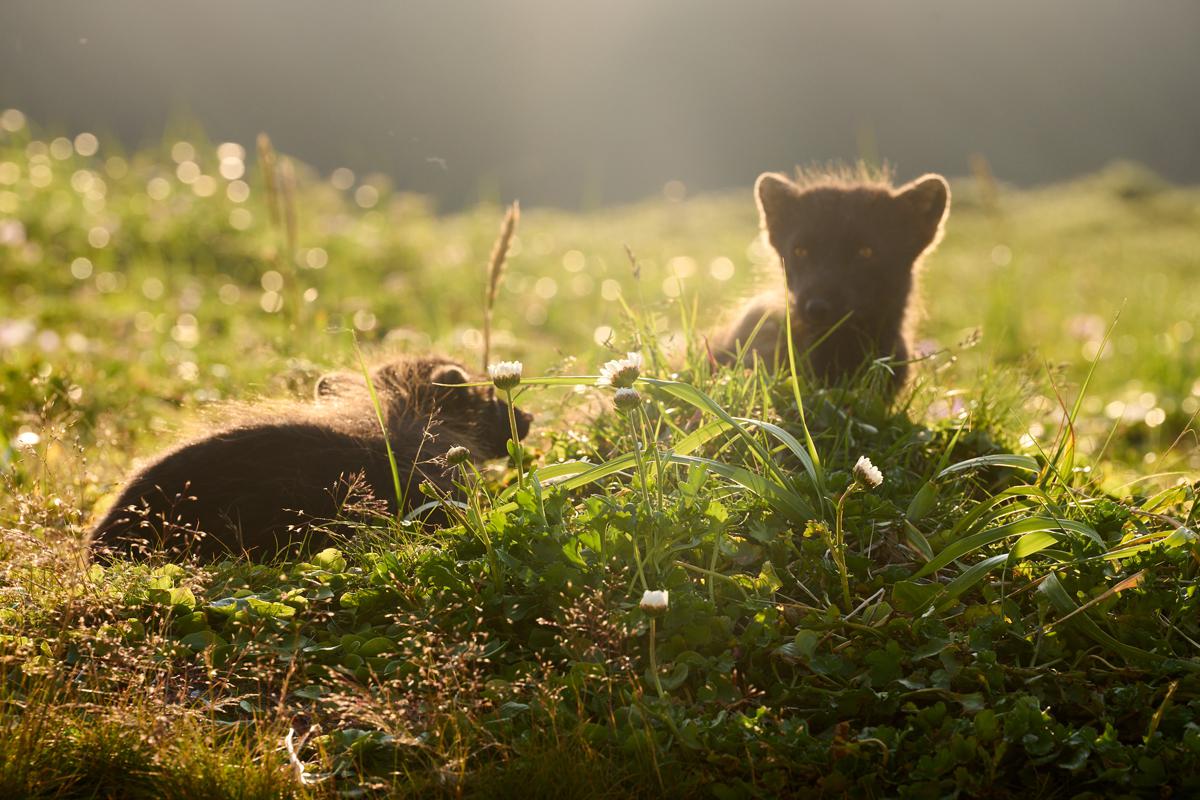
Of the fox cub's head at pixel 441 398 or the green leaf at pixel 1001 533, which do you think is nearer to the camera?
the green leaf at pixel 1001 533

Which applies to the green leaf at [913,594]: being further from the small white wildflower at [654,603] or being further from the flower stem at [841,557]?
the small white wildflower at [654,603]

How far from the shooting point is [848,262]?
5629 mm

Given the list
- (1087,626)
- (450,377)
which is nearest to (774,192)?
(450,377)

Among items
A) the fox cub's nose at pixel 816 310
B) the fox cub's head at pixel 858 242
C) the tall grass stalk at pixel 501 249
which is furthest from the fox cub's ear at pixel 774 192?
the tall grass stalk at pixel 501 249

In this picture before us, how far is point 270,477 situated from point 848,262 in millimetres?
3273

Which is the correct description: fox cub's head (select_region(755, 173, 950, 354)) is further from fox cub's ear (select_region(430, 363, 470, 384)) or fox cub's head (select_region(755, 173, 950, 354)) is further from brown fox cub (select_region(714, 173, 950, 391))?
fox cub's ear (select_region(430, 363, 470, 384))

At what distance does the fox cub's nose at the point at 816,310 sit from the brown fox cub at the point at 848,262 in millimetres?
111

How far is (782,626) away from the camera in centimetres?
302

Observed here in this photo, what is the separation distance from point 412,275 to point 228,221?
2177 millimetres

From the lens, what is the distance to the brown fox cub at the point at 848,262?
5539 mm

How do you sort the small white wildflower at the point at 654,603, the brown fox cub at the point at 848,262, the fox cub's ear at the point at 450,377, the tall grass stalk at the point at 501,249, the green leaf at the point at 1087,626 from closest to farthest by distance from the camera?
the small white wildflower at the point at 654,603
the green leaf at the point at 1087,626
the fox cub's ear at the point at 450,377
the tall grass stalk at the point at 501,249
the brown fox cub at the point at 848,262

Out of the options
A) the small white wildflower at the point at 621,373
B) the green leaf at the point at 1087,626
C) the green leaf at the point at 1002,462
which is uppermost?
the small white wildflower at the point at 621,373

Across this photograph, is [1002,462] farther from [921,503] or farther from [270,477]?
[270,477]

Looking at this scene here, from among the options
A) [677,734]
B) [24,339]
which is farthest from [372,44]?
[677,734]
